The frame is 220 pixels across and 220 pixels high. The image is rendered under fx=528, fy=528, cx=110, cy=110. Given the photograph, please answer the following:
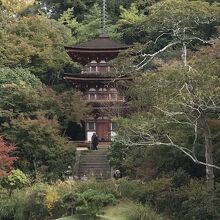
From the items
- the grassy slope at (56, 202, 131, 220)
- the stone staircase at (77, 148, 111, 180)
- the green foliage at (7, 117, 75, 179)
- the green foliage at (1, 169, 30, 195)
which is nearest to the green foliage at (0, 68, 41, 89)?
the green foliage at (7, 117, 75, 179)

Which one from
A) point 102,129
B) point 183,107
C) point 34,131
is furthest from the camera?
point 102,129

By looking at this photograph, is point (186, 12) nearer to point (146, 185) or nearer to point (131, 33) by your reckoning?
point (146, 185)

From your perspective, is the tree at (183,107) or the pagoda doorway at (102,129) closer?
the tree at (183,107)

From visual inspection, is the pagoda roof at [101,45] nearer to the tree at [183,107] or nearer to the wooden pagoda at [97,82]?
the wooden pagoda at [97,82]

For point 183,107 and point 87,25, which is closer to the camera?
point 183,107

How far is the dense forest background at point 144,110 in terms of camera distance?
17250mm

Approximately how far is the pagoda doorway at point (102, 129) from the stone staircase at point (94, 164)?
11.3ft

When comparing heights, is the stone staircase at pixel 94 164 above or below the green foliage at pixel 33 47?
below

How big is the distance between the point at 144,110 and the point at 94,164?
4.64 meters

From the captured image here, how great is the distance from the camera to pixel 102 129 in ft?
113

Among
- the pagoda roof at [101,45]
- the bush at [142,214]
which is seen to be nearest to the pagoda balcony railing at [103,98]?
the pagoda roof at [101,45]

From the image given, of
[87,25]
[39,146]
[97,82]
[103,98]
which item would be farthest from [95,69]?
[87,25]

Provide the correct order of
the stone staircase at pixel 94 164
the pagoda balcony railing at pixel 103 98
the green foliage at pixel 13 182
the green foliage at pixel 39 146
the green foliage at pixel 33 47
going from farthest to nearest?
the green foliage at pixel 33 47 < the pagoda balcony railing at pixel 103 98 < the stone staircase at pixel 94 164 < the green foliage at pixel 39 146 < the green foliage at pixel 13 182

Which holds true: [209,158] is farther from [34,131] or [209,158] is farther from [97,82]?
[97,82]
